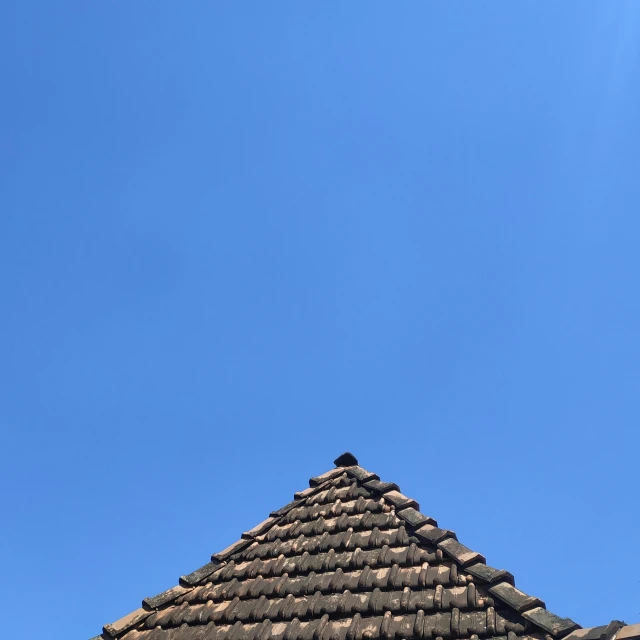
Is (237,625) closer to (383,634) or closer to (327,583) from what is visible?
(327,583)

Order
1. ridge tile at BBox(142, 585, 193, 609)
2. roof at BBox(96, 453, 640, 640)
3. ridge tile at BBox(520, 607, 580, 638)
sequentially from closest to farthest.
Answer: ridge tile at BBox(520, 607, 580, 638)
roof at BBox(96, 453, 640, 640)
ridge tile at BBox(142, 585, 193, 609)

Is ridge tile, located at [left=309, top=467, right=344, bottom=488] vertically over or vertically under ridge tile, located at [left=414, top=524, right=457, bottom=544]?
over

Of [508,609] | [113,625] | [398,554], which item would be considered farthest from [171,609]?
[508,609]

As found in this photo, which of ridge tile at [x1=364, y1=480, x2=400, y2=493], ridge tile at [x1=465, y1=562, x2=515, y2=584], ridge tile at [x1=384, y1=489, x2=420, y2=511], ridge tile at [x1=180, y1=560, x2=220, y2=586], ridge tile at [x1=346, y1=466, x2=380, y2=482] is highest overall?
ridge tile at [x1=346, y1=466, x2=380, y2=482]

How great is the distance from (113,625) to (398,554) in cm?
246

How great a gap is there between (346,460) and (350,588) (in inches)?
92.5

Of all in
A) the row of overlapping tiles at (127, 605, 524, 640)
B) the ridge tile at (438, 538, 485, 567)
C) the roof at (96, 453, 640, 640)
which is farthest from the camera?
the ridge tile at (438, 538, 485, 567)

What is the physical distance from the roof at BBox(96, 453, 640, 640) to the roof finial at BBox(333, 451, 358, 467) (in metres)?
0.44

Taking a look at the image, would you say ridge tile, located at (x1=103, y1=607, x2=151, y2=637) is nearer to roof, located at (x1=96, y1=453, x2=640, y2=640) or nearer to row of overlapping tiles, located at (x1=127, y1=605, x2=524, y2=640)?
roof, located at (x1=96, y1=453, x2=640, y2=640)

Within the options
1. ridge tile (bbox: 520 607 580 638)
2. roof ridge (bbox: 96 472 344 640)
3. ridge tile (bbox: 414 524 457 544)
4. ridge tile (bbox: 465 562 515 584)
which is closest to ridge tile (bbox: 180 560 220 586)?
roof ridge (bbox: 96 472 344 640)

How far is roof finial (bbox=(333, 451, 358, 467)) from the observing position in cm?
647

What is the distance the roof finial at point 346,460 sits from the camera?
21.2ft

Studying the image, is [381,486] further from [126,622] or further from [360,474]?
[126,622]

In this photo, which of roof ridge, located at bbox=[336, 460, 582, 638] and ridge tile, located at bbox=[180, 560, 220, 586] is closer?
roof ridge, located at bbox=[336, 460, 582, 638]
